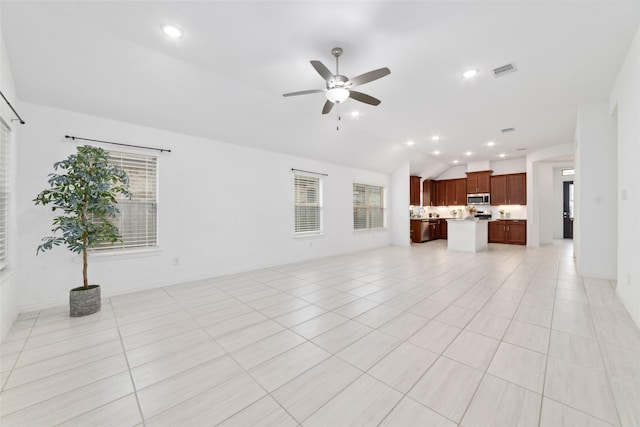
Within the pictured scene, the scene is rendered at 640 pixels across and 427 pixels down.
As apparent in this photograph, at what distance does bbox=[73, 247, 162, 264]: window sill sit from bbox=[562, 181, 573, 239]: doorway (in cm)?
1453

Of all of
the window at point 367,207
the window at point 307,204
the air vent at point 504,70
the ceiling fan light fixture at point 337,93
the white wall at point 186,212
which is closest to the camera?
the ceiling fan light fixture at point 337,93

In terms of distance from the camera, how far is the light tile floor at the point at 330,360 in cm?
151

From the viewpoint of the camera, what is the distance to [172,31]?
2.61 m

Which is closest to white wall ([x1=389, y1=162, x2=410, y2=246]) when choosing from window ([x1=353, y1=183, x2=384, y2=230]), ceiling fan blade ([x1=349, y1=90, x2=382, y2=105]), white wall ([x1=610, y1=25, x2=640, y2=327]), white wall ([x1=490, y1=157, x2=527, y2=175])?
window ([x1=353, y1=183, x2=384, y2=230])

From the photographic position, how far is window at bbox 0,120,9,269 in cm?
266

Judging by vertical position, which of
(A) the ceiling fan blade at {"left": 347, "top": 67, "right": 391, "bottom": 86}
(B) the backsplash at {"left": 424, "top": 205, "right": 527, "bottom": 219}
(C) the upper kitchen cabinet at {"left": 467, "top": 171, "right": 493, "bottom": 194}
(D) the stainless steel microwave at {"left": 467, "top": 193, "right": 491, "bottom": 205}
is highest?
(A) the ceiling fan blade at {"left": 347, "top": 67, "right": 391, "bottom": 86}

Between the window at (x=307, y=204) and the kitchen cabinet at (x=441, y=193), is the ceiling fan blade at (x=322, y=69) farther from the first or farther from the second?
the kitchen cabinet at (x=441, y=193)

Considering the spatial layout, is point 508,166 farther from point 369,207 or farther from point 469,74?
point 469,74

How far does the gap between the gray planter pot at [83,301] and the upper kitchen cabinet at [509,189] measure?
11391mm

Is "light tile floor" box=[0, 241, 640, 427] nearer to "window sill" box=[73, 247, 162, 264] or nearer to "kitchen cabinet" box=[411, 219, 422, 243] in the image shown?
"window sill" box=[73, 247, 162, 264]

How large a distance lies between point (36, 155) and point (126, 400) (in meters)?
3.45

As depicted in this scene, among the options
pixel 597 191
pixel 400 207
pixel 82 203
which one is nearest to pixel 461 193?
pixel 400 207

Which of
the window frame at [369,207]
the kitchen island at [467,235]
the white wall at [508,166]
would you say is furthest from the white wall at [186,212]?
the white wall at [508,166]

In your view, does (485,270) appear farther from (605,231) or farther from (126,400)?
(126,400)
